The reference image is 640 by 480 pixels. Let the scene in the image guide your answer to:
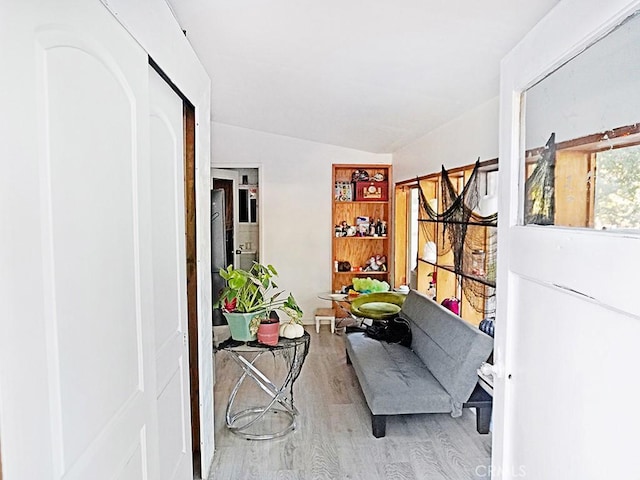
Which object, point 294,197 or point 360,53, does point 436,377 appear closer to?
point 360,53

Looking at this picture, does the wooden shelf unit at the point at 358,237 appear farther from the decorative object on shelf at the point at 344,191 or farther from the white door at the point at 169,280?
the white door at the point at 169,280

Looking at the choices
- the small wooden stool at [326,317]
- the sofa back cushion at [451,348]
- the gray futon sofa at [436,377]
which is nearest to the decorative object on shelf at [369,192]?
the small wooden stool at [326,317]

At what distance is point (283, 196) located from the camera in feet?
20.4

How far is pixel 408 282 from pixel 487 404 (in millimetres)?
2980

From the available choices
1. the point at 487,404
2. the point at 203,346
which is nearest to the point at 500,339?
the point at 203,346

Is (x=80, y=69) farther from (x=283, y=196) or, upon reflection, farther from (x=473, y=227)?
(x=283, y=196)

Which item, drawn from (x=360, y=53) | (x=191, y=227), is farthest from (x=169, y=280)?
(x=360, y=53)

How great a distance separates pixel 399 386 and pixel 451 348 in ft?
1.39

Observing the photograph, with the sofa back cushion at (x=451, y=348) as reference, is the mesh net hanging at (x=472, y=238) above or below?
above

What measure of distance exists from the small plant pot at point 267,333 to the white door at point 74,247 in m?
1.34

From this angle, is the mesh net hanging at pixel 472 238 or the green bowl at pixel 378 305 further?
the green bowl at pixel 378 305

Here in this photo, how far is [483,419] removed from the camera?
316cm

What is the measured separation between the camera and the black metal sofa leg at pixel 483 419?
3.15 meters

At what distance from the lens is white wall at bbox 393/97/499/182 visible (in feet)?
10.8
